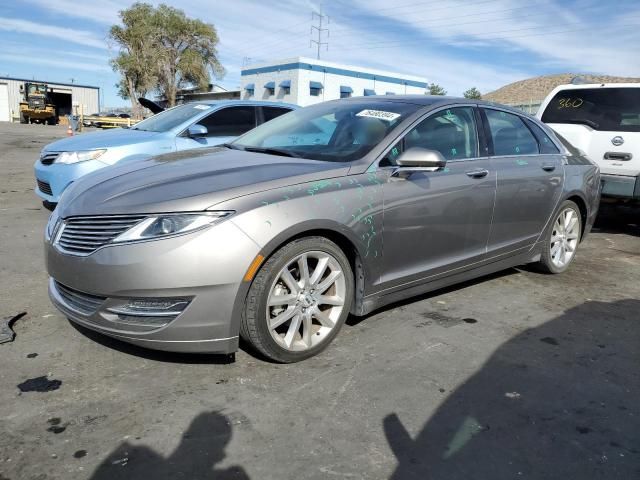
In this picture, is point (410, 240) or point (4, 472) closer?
point (4, 472)

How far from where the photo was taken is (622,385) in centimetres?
305

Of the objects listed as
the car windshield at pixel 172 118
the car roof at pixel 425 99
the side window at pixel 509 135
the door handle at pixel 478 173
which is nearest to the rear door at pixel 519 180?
the side window at pixel 509 135

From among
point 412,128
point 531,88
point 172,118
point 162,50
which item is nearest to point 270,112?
point 172,118

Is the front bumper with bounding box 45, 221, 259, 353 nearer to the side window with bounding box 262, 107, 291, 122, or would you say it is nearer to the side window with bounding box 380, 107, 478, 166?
the side window with bounding box 380, 107, 478, 166

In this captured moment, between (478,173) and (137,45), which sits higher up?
(137,45)

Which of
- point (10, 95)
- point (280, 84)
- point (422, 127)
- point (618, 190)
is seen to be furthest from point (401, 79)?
point (10, 95)

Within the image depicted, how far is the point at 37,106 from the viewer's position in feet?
159

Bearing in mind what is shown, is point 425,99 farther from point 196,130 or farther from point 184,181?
point 196,130

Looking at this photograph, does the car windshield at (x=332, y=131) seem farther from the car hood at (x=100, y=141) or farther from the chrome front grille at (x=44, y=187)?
the chrome front grille at (x=44, y=187)

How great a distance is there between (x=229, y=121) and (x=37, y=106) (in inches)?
1927

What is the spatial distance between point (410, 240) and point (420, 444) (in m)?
1.46

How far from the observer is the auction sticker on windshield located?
376 cm

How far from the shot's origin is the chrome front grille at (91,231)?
9.10ft

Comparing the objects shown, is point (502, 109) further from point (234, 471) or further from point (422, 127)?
point (234, 471)
